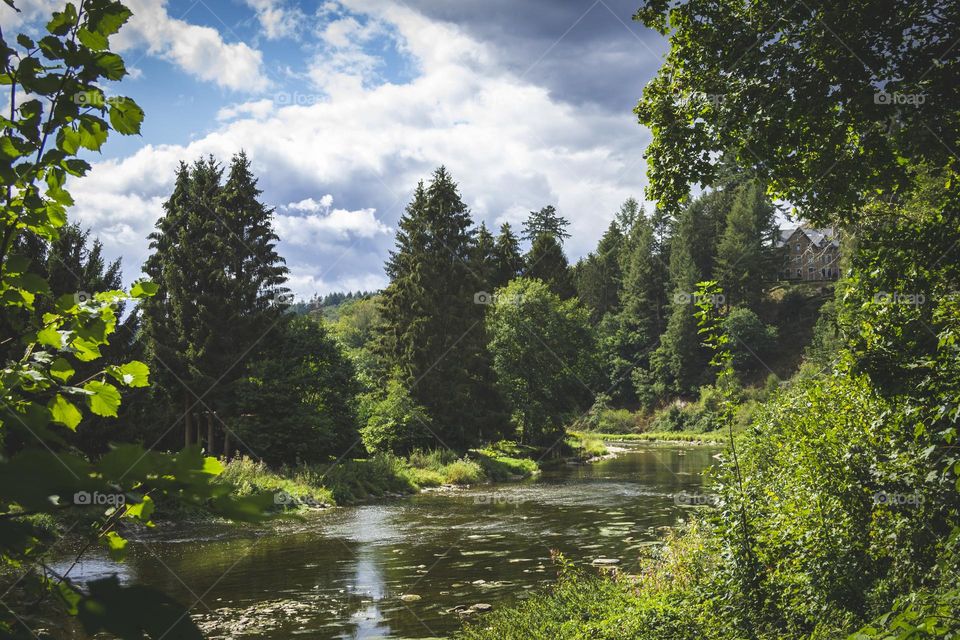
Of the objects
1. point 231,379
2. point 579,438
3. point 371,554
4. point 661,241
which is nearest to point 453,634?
point 371,554

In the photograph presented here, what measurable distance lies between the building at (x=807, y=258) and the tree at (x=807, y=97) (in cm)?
9418

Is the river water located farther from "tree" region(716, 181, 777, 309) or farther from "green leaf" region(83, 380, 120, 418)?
"tree" region(716, 181, 777, 309)

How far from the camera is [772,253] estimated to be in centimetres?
9138

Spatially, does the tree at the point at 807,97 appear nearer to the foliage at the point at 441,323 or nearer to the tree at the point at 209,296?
the tree at the point at 209,296

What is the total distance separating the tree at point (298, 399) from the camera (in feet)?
93.2

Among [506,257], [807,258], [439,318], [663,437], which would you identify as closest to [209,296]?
[439,318]

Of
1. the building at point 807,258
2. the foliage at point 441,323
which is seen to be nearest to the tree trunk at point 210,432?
the foliage at point 441,323

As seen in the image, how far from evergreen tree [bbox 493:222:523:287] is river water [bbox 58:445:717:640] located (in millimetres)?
45293

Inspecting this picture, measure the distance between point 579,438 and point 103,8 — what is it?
54.4 meters

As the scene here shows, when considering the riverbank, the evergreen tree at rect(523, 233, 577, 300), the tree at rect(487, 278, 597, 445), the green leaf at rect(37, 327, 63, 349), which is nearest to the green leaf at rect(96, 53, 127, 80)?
the green leaf at rect(37, 327, 63, 349)

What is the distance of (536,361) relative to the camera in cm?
4981

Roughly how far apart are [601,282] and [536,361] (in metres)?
60.3

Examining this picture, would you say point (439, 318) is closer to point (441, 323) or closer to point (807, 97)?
point (441, 323)

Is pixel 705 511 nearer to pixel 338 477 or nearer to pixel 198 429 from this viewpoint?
pixel 338 477
